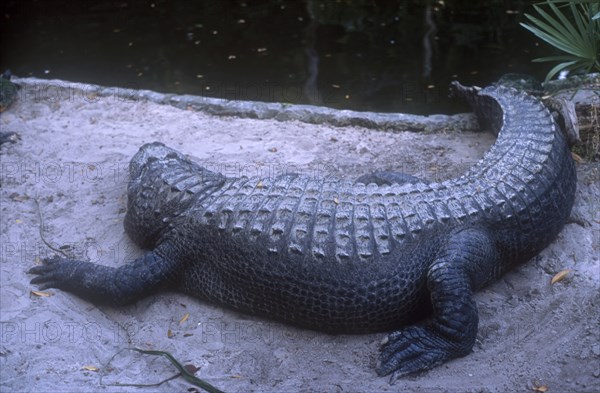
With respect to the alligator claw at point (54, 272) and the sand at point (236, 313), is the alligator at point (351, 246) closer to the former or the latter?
the alligator claw at point (54, 272)

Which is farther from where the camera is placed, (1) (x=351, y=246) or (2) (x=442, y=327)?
(1) (x=351, y=246)

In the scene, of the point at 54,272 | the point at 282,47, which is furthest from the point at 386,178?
the point at 282,47

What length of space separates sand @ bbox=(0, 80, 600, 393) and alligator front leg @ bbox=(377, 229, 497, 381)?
8 centimetres

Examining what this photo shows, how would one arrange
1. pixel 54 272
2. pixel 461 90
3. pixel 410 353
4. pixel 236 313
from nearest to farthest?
1. pixel 410 353
2. pixel 236 313
3. pixel 54 272
4. pixel 461 90

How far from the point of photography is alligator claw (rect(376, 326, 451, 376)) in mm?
3887

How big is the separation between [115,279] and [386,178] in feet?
7.41

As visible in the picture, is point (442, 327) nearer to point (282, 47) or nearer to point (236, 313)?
point (236, 313)

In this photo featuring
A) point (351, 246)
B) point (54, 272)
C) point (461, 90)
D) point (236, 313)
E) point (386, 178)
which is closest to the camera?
point (351, 246)

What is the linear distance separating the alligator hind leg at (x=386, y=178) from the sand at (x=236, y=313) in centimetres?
40

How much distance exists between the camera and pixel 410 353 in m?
3.93

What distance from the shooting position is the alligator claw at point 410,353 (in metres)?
3.89

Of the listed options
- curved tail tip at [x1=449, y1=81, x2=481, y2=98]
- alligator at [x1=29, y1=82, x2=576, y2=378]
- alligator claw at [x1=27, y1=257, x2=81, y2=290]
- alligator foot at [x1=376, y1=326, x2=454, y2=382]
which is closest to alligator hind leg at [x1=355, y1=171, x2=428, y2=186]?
alligator at [x1=29, y1=82, x2=576, y2=378]

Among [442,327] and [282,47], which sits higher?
[282,47]

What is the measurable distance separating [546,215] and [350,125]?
255cm
